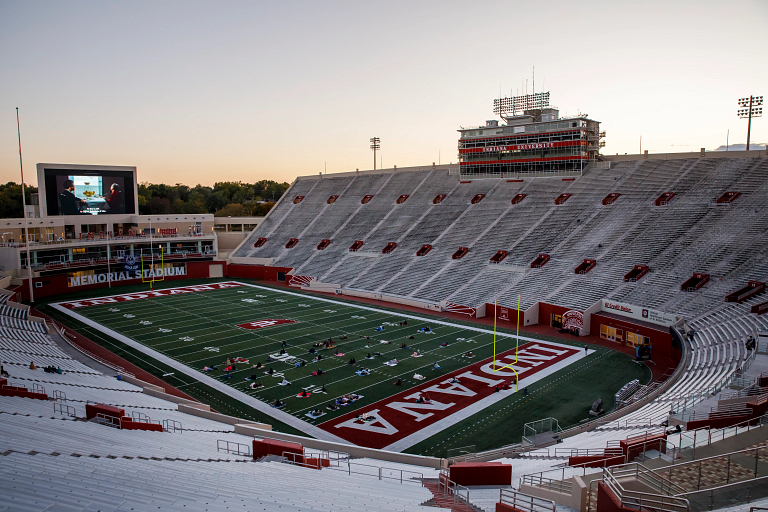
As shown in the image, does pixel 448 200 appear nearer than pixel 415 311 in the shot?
No

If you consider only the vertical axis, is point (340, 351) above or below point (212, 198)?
below

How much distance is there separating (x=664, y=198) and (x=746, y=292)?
13934 mm

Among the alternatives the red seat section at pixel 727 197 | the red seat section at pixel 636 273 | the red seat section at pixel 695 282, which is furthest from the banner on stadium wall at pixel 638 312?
the red seat section at pixel 727 197

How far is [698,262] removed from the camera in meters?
31.9

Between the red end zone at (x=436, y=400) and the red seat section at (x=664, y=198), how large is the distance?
18.1 m

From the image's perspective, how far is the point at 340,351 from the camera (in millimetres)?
27781

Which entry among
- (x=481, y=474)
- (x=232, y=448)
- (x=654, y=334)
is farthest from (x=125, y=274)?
(x=481, y=474)

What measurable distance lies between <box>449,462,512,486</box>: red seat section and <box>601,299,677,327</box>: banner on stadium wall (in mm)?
20997

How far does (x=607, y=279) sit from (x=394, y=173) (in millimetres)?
34576

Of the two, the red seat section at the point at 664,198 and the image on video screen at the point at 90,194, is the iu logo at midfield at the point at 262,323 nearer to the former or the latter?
the image on video screen at the point at 90,194

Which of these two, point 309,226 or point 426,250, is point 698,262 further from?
point 309,226

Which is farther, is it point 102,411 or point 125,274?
point 125,274

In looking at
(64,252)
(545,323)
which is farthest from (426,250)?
(64,252)

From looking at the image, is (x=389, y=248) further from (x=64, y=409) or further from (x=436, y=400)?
(x=64, y=409)
